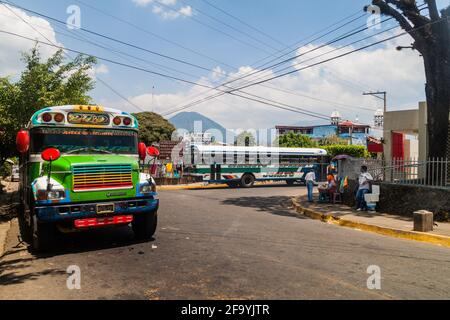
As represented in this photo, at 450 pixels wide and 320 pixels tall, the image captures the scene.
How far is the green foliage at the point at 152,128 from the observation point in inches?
2103

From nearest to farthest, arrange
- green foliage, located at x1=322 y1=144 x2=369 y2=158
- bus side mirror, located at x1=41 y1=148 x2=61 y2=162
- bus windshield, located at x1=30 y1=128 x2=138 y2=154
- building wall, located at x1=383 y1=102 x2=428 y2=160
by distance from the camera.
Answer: bus side mirror, located at x1=41 y1=148 x2=61 y2=162 → bus windshield, located at x1=30 y1=128 x2=138 y2=154 → building wall, located at x1=383 y1=102 x2=428 y2=160 → green foliage, located at x1=322 y1=144 x2=369 y2=158

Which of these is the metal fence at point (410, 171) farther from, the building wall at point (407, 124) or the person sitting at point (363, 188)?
the building wall at point (407, 124)

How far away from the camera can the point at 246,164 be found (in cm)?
2841

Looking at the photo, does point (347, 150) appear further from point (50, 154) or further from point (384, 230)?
point (50, 154)

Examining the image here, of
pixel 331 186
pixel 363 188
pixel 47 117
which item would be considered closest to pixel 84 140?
pixel 47 117

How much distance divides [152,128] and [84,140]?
4678 cm

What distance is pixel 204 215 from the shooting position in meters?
12.8

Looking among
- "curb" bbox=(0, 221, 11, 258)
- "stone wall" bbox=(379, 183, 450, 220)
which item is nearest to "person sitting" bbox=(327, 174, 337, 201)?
"stone wall" bbox=(379, 183, 450, 220)

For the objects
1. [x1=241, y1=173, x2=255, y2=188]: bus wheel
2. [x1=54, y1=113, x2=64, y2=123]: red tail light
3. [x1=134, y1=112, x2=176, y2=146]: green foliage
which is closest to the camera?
[x1=54, y1=113, x2=64, y2=123]: red tail light

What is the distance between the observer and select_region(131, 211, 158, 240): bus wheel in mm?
8500

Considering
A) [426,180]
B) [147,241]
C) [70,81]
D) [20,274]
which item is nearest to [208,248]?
[147,241]

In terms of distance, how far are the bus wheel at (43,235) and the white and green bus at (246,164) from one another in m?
19.6

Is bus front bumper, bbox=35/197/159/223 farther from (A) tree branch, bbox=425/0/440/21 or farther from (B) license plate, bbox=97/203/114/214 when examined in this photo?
(A) tree branch, bbox=425/0/440/21

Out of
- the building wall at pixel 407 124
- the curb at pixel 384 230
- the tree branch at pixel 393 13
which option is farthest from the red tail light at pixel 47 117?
the building wall at pixel 407 124
